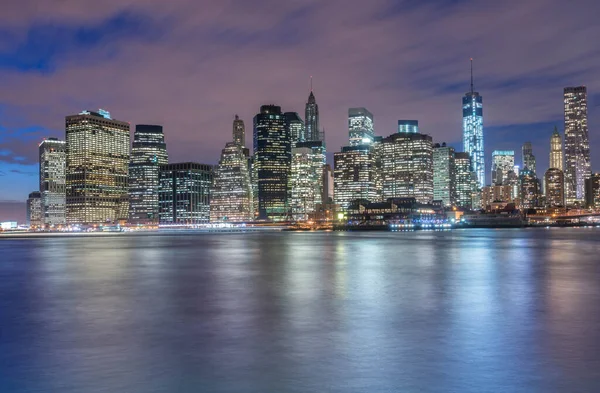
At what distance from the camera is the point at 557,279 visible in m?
36.4

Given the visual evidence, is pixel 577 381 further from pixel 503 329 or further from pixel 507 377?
pixel 503 329

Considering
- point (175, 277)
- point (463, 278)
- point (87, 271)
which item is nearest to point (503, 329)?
point (463, 278)

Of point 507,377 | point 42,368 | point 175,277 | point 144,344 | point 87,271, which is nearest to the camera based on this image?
point 507,377

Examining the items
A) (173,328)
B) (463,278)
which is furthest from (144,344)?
(463,278)

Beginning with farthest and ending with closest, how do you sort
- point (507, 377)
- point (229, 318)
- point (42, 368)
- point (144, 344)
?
point (229, 318), point (144, 344), point (42, 368), point (507, 377)

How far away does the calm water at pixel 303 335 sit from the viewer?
13.3 metres

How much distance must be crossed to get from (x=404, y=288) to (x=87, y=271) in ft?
90.2

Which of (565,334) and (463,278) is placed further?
(463,278)

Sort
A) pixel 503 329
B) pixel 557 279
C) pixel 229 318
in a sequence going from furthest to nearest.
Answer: pixel 557 279, pixel 229 318, pixel 503 329

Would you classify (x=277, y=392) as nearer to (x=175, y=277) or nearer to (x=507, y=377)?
(x=507, y=377)

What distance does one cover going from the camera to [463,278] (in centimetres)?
3691

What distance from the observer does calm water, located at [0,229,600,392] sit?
522 inches

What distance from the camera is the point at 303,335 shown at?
61.6 ft

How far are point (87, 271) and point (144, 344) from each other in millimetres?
30698
